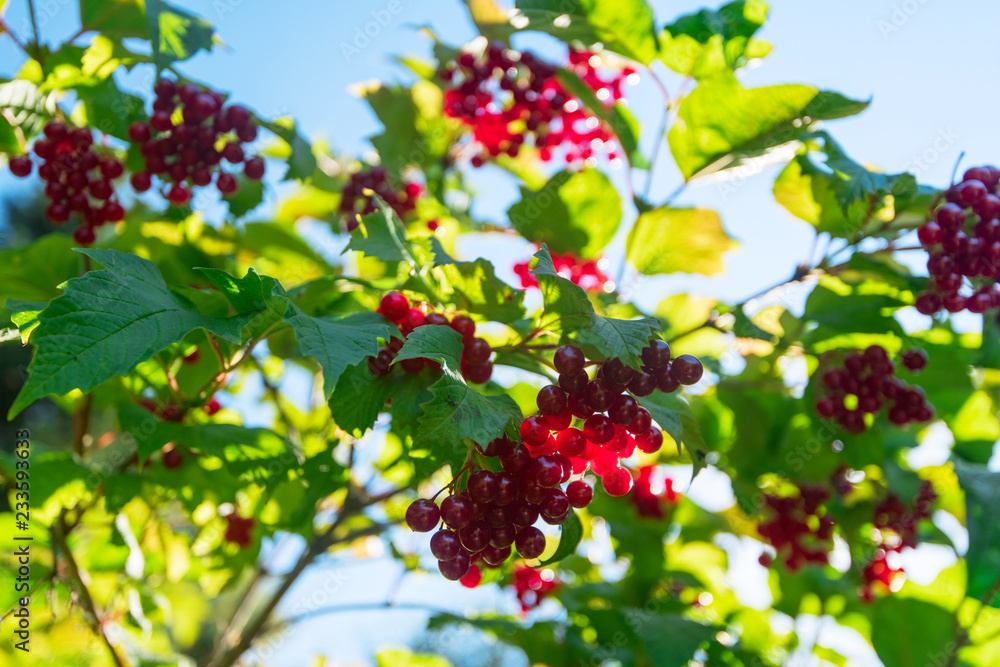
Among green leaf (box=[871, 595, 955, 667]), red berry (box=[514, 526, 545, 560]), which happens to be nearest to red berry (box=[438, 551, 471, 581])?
red berry (box=[514, 526, 545, 560])

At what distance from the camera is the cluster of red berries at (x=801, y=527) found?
8.19 ft

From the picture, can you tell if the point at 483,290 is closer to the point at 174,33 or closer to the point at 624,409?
the point at 624,409

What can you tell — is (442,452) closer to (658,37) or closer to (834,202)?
(834,202)

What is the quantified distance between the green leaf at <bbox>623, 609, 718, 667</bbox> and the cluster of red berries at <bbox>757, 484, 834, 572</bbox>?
723mm

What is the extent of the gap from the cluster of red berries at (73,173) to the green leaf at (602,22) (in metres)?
1.40

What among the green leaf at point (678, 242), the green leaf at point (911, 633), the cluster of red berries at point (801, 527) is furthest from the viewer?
the cluster of red berries at point (801, 527)

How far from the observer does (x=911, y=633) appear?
91.3 inches

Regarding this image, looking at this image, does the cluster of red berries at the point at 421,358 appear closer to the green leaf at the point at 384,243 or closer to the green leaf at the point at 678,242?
the green leaf at the point at 384,243

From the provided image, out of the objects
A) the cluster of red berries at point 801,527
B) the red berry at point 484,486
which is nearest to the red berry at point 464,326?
the red berry at point 484,486

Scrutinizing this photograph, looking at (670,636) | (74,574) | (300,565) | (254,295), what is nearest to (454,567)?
(254,295)

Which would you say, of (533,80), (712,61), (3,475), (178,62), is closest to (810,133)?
(712,61)

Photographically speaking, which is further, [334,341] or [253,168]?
[253,168]

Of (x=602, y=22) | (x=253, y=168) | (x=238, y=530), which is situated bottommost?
(x=238, y=530)

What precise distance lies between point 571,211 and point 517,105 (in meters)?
0.88
